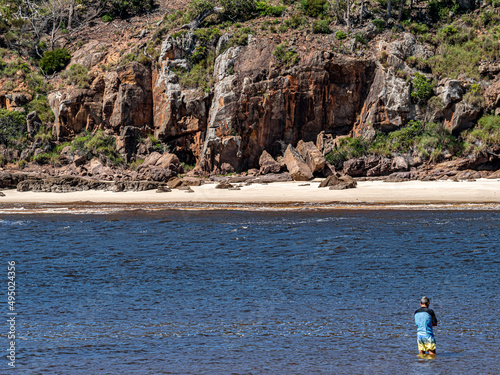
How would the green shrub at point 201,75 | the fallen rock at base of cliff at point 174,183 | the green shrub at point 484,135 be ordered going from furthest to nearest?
the green shrub at point 201,75
the fallen rock at base of cliff at point 174,183
the green shrub at point 484,135

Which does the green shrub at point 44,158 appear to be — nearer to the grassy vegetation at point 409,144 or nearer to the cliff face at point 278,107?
the cliff face at point 278,107

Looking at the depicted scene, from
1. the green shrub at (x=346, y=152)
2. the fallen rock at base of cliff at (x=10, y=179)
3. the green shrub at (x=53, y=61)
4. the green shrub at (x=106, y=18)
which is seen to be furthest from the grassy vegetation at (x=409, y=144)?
the green shrub at (x=106, y=18)

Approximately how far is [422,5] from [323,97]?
52.7 feet

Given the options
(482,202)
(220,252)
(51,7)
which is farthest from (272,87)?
(51,7)

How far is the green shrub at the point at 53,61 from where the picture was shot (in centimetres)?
5059

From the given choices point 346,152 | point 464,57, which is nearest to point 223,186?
point 346,152

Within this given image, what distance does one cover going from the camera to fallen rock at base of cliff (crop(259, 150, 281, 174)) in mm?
36250

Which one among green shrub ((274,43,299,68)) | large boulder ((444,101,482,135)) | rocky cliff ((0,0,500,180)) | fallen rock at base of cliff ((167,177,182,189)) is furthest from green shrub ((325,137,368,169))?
fallen rock at base of cliff ((167,177,182,189))

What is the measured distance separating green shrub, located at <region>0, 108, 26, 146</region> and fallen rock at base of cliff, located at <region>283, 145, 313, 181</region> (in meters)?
22.5

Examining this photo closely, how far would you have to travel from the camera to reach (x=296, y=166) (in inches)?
1353

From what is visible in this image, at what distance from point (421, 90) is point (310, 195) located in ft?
44.3

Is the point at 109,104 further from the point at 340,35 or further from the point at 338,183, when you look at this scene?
the point at 338,183

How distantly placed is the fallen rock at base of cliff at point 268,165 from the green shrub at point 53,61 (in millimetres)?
24868

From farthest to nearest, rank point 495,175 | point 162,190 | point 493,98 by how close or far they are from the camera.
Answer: point 493,98, point 162,190, point 495,175
